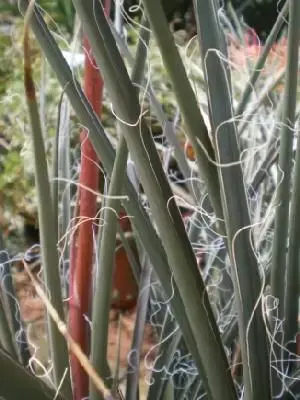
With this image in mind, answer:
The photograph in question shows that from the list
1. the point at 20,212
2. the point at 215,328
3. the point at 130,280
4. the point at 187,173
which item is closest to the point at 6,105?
the point at 20,212

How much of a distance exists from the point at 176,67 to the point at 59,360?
5.8 inches

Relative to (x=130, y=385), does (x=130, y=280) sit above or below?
below

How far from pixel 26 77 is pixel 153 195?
0.20 ft

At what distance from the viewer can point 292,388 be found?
0.29 meters

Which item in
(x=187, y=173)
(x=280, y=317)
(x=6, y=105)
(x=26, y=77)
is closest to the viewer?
(x=26, y=77)

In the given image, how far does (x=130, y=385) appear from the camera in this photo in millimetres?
346

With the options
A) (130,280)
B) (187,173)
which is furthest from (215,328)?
(130,280)

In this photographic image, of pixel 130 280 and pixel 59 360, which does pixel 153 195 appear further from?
pixel 130 280

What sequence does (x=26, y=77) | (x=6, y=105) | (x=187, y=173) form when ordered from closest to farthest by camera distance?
(x=26, y=77) < (x=187, y=173) < (x=6, y=105)

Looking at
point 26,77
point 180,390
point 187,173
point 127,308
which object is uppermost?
point 26,77

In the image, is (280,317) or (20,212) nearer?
(280,317)

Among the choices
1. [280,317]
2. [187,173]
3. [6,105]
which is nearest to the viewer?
[280,317]

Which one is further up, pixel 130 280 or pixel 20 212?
pixel 20 212

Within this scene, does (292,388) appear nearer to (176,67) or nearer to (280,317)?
(280,317)
